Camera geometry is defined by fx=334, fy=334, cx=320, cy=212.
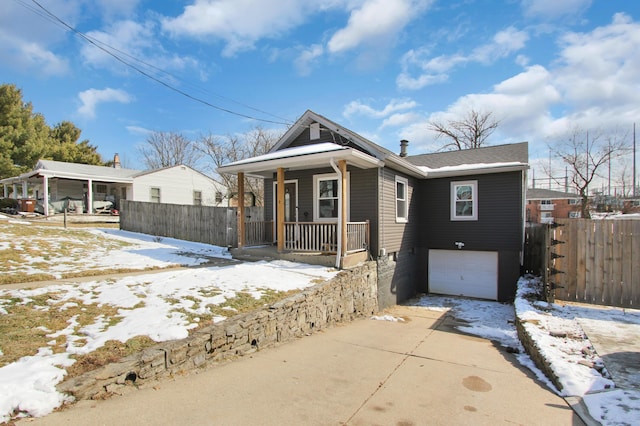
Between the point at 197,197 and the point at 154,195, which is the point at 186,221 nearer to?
A: the point at 154,195

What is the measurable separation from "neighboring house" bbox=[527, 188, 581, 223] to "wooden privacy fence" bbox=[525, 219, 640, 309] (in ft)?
137

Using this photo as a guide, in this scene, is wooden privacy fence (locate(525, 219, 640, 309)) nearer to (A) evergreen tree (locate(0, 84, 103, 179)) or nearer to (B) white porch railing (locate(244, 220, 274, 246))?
(B) white porch railing (locate(244, 220, 274, 246))

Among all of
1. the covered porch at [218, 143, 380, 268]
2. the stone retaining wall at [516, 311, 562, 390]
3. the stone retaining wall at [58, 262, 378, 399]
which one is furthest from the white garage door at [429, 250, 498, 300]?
the stone retaining wall at [516, 311, 562, 390]

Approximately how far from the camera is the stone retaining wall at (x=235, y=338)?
3461mm

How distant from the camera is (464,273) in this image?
13141mm

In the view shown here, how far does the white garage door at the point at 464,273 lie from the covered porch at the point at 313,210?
15.6ft

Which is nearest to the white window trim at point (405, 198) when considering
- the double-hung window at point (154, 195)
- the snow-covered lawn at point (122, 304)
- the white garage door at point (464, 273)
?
the white garage door at point (464, 273)

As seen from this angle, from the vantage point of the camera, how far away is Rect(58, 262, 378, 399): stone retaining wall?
346 cm

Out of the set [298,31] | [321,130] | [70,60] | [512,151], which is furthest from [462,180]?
[70,60]

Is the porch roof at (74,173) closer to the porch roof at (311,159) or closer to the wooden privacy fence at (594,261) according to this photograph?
the porch roof at (311,159)

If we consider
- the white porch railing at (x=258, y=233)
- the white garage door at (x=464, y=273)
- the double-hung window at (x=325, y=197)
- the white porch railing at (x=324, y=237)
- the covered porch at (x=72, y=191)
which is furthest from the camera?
the covered porch at (x=72, y=191)

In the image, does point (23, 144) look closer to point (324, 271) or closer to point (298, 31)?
point (298, 31)

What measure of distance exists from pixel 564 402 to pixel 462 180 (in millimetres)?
10125

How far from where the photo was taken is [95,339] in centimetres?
408
